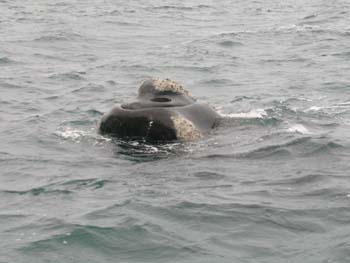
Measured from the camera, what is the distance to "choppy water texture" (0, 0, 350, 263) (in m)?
8.62

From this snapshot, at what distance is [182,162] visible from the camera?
37.4 ft

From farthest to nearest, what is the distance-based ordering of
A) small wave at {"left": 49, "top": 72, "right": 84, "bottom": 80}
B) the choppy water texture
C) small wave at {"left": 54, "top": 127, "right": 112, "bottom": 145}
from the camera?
small wave at {"left": 49, "top": 72, "right": 84, "bottom": 80}
small wave at {"left": 54, "top": 127, "right": 112, "bottom": 145}
the choppy water texture

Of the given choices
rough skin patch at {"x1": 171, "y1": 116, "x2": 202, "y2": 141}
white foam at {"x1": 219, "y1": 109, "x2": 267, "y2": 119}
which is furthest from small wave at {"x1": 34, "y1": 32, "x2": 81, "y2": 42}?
rough skin patch at {"x1": 171, "y1": 116, "x2": 202, "y2": 141}

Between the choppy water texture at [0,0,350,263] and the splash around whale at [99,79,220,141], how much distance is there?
214 mm

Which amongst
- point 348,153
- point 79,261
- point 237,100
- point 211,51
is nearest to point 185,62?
point 211,51

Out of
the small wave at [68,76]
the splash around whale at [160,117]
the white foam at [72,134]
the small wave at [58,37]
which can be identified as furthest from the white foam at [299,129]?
the small wave at [58,37]

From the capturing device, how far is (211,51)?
2473cm

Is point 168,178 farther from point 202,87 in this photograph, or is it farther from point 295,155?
point 202,87

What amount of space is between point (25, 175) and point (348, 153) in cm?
519

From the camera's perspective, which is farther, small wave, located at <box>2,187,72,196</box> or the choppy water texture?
small wave, located at <box>2,187,72,196</box>

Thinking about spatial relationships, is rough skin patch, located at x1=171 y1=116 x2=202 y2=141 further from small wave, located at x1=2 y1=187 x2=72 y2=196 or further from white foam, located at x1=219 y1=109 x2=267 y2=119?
small wave, located at x1=2 y1=187 x2=72 y2=196

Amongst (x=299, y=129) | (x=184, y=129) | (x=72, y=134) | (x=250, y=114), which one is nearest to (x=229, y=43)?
(x=250, y=114)

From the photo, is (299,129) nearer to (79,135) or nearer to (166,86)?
(166,86)

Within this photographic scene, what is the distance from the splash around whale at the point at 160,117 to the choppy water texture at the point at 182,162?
0.70 feet
